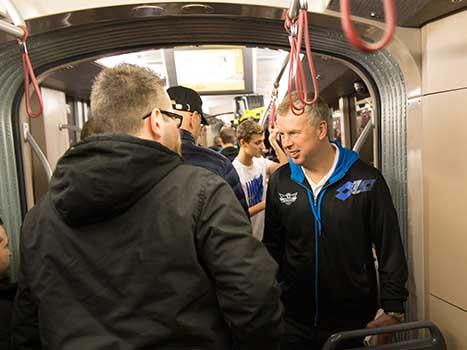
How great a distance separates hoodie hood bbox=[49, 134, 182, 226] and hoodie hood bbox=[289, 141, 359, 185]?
103cm

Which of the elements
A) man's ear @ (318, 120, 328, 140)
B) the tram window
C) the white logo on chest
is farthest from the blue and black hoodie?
the tram window

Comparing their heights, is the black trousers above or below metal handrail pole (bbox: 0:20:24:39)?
below

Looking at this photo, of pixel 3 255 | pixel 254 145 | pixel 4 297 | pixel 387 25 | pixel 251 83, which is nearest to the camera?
pixel 387 25

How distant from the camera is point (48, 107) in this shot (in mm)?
3168

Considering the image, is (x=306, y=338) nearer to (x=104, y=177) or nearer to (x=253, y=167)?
(x=104, y=177)

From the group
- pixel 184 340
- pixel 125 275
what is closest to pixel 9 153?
pixel 125 275

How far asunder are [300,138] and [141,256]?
1.13 meters

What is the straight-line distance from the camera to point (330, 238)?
5.85 feet

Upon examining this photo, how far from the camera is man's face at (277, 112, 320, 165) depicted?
6.14ft

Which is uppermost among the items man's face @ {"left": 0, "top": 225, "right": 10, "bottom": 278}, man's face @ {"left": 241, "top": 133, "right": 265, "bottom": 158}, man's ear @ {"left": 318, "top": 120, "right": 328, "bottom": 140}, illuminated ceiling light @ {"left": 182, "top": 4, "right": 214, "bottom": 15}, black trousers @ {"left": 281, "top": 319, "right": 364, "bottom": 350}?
illuminated ceiling light @ {"left": 182, "top": 4, "right": 214, "bottom": 15}

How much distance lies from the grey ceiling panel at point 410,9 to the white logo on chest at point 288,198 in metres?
0.89

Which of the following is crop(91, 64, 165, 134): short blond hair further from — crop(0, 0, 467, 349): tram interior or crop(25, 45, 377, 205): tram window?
crop(25, 45, 377, 205): tram window

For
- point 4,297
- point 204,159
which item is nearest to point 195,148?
point 204,159

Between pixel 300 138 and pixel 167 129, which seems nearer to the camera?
pixel 167 129
